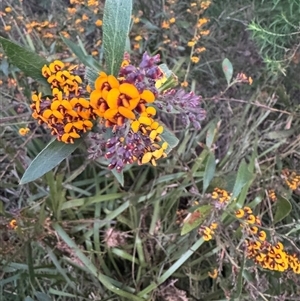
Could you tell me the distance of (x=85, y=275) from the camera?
145 centimetres

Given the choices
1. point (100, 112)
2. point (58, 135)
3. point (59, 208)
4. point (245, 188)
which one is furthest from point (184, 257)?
point (100, 112)

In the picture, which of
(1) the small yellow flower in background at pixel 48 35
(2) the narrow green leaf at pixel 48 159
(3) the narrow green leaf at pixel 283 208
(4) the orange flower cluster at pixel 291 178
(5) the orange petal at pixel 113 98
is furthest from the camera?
(1) the small yellow flower in background at pixel 48 35

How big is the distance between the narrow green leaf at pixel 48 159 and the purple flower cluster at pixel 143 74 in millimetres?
221

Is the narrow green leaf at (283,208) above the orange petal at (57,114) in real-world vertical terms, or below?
below

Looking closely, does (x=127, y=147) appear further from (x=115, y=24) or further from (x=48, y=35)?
(x=48, y=35)

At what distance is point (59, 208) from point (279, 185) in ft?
2.20

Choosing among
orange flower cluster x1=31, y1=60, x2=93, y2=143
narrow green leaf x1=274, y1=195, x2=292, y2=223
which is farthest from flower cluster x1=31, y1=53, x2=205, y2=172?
narrow green leaf x1=274, y1=195, x2=292, y2=223

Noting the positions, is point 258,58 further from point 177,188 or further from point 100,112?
point 100,112

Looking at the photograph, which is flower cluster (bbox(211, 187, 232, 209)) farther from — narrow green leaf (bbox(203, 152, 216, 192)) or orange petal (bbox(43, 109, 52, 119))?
orange petal (bbox(43, 109, 52, 119))

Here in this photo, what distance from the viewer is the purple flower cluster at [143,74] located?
2.26 feet

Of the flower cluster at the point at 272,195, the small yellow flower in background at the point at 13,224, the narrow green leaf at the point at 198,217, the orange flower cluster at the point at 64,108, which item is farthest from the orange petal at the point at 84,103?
the flower cluster at the point at 272,195

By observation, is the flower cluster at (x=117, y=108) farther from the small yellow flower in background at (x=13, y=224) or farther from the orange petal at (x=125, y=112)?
the small yellow flower in background at (x=13, y=224)

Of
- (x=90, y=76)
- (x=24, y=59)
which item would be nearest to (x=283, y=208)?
(x=90, y=76)

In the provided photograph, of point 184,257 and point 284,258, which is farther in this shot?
point 184,257
